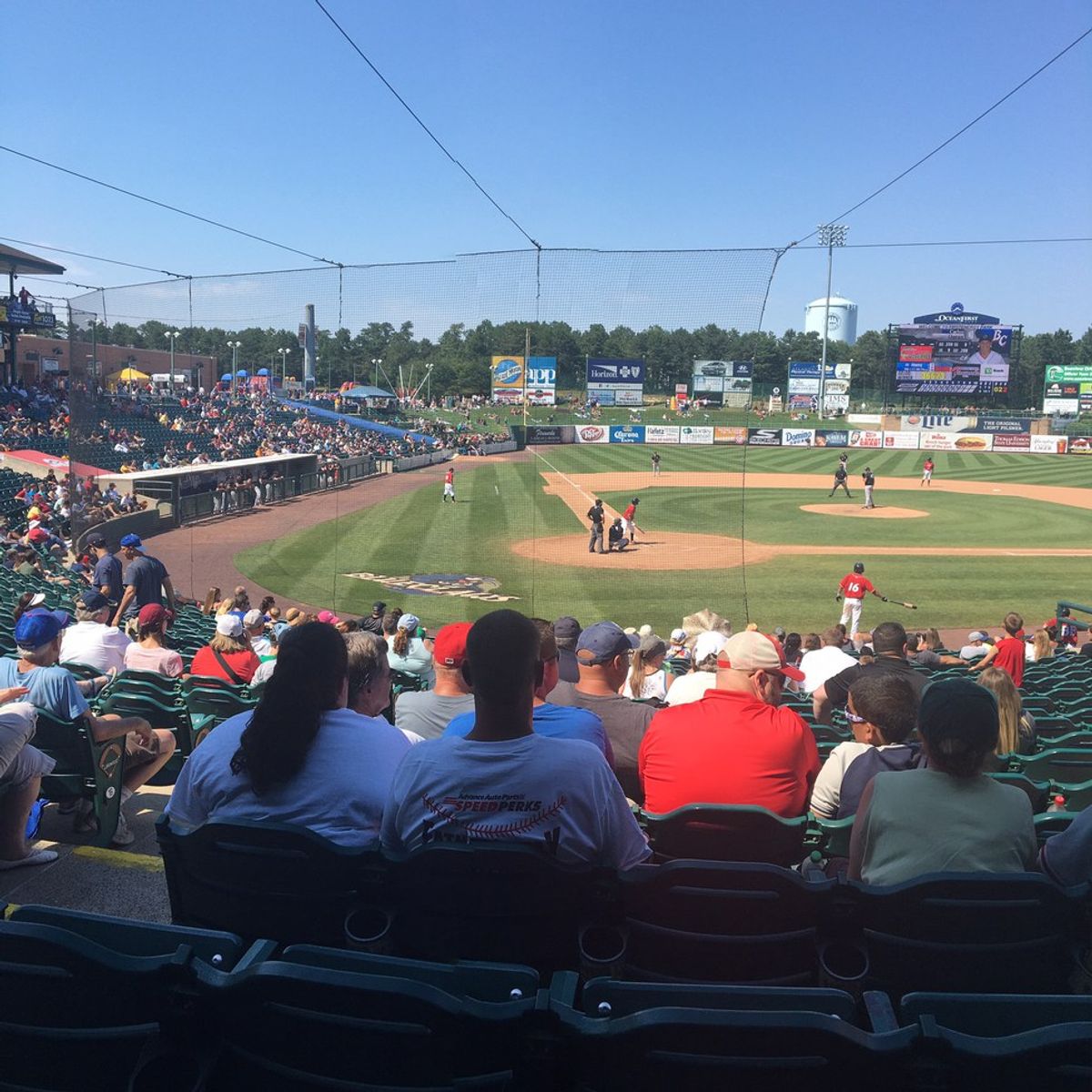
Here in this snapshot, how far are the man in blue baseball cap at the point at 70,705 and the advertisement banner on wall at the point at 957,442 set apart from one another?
64159mm

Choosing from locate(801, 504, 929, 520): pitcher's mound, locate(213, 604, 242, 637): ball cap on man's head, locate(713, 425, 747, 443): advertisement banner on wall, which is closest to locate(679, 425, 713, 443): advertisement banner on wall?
locate(713, 425, 747, 443): advertisement banner on wall

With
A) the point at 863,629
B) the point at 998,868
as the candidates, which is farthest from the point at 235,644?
the point at 863,629

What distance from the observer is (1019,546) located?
25.0 metres

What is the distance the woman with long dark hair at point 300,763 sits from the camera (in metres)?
2.95

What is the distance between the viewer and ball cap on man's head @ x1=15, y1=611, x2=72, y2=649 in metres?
4.78

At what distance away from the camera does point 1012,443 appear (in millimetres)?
62969

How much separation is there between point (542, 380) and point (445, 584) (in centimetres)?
599

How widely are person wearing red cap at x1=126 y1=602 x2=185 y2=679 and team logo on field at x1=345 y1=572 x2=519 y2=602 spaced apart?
A: 9.48m

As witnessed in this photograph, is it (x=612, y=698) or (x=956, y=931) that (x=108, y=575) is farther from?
(x=956, y=931)

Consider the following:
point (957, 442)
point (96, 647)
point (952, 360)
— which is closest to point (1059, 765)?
point (96, 647)

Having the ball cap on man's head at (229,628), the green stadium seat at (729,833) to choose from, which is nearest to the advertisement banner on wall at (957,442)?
the ball cap on man's head at (229,628)

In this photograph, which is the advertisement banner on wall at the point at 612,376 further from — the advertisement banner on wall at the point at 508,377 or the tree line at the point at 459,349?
the advertisement banner on wall at the point at 508,377

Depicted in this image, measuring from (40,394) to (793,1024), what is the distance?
41.0 m

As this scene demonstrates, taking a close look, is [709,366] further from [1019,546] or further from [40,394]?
[40,394]
